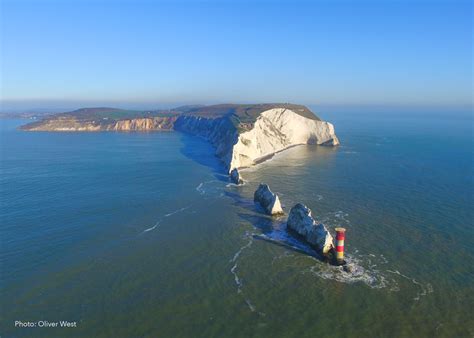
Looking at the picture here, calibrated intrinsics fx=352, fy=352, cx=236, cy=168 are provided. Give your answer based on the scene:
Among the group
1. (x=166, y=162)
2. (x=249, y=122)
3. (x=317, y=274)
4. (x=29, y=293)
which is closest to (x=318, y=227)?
(x=317, y=274)

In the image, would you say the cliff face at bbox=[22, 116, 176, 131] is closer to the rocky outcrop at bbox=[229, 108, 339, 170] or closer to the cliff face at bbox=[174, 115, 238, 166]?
the cliff face at bbox=[174, 115, 238, 166]

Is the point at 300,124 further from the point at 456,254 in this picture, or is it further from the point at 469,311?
the point at 469,311

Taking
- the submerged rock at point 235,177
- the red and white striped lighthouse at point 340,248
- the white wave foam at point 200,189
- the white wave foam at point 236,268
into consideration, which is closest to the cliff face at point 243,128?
the submerged rock at point 235,177

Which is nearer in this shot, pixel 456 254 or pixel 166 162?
pixel 456 254

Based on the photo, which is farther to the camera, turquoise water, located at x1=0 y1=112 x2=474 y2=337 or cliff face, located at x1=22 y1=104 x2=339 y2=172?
cliff face, located at x1=22 y1=104 x2=339 y2=172

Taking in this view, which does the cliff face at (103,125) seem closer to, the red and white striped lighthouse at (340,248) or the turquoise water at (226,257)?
the turquoise water at (226,257)

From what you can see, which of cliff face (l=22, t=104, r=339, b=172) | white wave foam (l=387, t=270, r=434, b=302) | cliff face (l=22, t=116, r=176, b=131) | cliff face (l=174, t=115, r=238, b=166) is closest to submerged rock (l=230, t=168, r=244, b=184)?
cliff face (l=22, t=104, r=339, b=172)

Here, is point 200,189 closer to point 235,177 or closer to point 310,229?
point 235,177

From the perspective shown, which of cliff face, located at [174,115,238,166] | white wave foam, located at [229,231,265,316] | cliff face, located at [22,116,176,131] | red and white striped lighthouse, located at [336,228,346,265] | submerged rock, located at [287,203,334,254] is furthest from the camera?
cliff face, located at [22,116,176,131]
